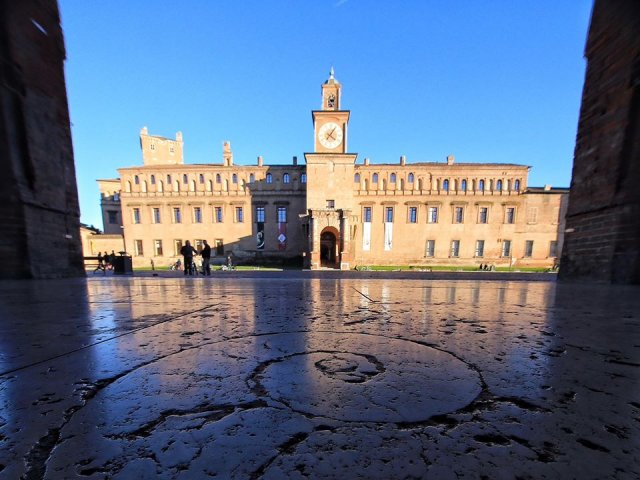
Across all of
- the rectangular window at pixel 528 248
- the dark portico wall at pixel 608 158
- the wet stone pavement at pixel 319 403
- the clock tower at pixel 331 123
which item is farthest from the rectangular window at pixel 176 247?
the rectangular window at pixel 528 248

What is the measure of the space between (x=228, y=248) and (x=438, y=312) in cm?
2868

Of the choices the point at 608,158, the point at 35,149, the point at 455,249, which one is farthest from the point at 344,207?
the point at 35,149

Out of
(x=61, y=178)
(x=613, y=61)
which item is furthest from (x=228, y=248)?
(x=613, y=61)

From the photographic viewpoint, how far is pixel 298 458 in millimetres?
638

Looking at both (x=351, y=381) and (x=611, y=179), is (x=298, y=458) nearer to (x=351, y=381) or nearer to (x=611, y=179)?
(x=351, y=381)

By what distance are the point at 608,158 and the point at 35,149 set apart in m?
14.8

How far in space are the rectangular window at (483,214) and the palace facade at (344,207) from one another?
157mm

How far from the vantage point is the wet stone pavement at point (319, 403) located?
628 mm

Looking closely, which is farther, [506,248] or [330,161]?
[506,248]

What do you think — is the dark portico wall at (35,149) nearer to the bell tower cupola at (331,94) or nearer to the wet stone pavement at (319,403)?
the wet stone pavement at (319,403)

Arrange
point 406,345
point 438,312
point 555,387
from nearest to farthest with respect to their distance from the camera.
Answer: point 555,387
point 406,345
point 438,312

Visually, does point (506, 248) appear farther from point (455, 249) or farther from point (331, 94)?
point (331, 94)

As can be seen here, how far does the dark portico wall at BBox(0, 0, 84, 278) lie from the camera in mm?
6359

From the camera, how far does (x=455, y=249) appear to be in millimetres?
28141
